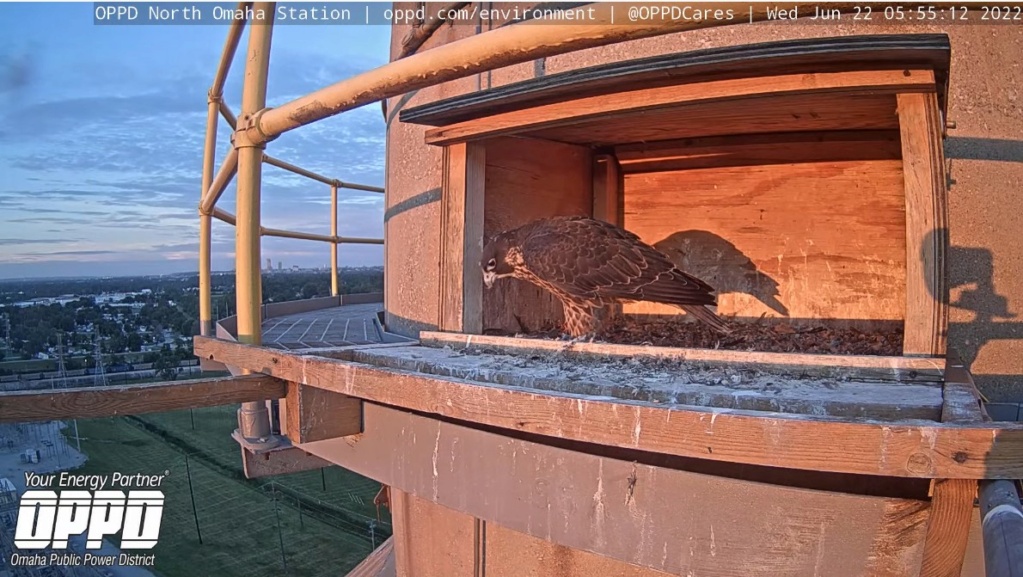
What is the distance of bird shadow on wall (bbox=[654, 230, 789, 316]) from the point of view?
12.4ft

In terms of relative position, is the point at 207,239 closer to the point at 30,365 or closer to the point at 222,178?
the point at 222,178

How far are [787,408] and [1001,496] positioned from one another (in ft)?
1.78

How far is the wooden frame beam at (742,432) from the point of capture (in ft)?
4.09

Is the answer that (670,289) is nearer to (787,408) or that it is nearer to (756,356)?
(756,356)

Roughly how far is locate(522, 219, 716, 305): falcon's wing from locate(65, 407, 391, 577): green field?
1484 centimetres

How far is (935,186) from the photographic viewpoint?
85.2 inches

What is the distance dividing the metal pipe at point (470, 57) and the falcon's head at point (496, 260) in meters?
1.14

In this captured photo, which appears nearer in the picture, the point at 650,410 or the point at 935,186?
the point at 650,410

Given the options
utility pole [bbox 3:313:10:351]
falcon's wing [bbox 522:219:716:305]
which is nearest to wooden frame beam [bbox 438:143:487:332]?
falcon's wing [bbox 522:219:716:305]

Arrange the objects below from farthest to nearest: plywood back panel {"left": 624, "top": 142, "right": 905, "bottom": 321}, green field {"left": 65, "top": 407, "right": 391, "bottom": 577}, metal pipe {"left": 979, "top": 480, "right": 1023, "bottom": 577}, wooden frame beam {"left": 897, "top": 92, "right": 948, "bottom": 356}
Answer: green field {"left": 65, "top": 407, "right": 391, "bottom": 577}, plywood back panel {"left": 624, "top": 142, "right": 905, "bottom": 321}, wooden frame beam {"left": 897, "top": 92, "right": 948, "bottom": 356}, metal pipe {"left": 979, "top": 480, "right": 1023, "bottom": 577}

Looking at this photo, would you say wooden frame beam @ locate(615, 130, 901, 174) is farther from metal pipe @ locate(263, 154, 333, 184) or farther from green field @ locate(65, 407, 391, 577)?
green field @ locate(65, 407, 391, 577)

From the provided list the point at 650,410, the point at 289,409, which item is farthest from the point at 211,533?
the point at 650,410

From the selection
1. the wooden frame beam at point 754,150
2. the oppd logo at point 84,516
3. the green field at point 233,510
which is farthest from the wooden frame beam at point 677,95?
the green field at point 233,510

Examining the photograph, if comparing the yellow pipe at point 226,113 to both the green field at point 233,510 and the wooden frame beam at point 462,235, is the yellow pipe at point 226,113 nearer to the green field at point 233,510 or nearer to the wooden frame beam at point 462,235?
the wooden frame beam at point 462,235
